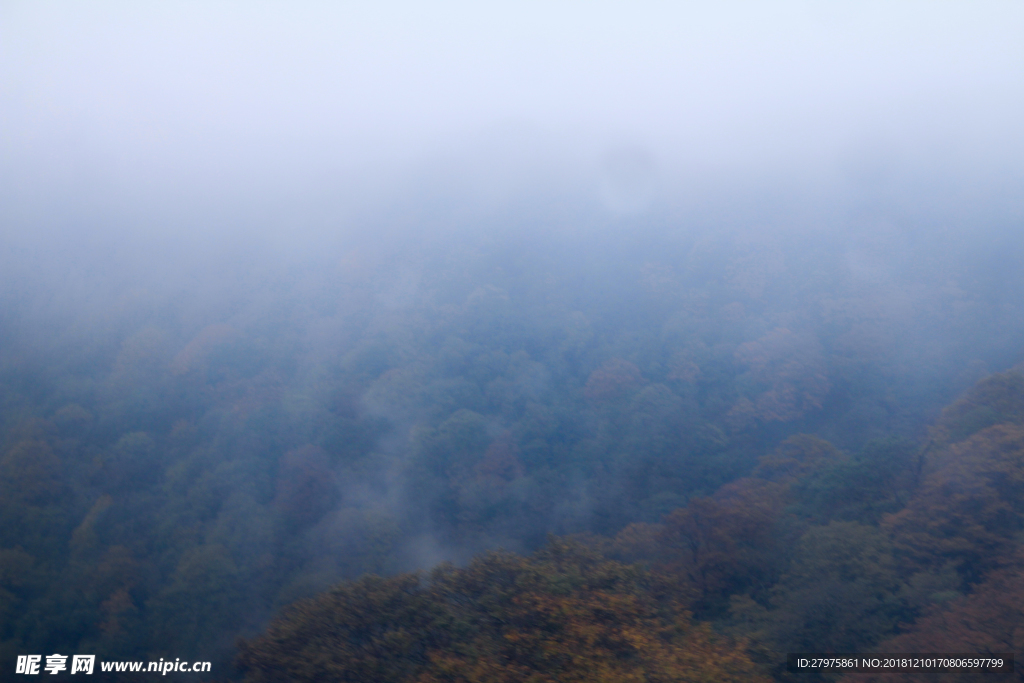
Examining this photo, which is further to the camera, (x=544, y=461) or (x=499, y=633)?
(x=544, y=461)

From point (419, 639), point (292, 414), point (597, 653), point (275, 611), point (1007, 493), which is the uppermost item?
point (292, 414)

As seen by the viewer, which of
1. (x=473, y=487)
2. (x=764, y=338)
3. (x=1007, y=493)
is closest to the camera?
(x=1007, y=493)

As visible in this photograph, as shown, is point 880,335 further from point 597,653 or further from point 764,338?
point 597,653

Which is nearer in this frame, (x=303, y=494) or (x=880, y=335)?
(x=303, y=494)

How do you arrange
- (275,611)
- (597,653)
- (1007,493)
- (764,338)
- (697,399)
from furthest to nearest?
1. (764,338)
2. (697,399)
3. (275,611)
4. (1007,493)
5. (597,653)

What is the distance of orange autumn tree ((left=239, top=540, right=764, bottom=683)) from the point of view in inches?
370

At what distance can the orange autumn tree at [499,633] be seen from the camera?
940 cm

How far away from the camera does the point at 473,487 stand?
2928cm

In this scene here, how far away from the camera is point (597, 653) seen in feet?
31.3

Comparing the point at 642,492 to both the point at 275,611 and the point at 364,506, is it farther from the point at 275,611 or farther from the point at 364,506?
the point at 275,611

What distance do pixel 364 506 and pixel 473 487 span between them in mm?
5213

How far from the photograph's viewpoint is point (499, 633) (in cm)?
1020

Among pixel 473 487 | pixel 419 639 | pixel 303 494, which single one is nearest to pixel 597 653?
pixel 419 639

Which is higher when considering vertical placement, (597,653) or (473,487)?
(473,487)
